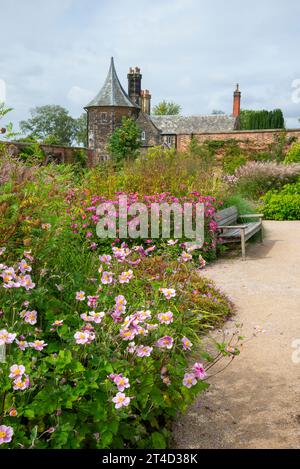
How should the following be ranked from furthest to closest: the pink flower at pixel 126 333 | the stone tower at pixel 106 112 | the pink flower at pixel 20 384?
the stone tower at pixel 106 112 → the pink flower at pixel 126 333 → the pink flower at pixel 20 384

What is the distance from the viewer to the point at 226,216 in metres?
7.98

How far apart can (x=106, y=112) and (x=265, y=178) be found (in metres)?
22.6

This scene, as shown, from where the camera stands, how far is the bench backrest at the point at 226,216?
7.49 meters

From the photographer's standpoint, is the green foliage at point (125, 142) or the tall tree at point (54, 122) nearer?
the green foliage at point (125, 142)

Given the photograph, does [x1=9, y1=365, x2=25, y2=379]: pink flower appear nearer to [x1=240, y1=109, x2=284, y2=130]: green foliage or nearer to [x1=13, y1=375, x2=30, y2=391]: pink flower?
[x1=13, y1=375, x2=30, y2=391]: pink flower

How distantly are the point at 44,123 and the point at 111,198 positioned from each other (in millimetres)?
53107

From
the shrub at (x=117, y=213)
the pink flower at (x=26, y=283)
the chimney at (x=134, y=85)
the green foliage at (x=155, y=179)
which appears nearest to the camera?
the pink flower at (x=26, y=283)

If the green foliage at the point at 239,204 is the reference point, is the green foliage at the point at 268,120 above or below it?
above

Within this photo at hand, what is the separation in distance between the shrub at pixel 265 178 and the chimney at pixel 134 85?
24789 mm

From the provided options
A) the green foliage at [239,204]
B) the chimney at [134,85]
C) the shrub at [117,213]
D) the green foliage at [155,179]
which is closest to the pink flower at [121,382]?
the shrub at [117,213]

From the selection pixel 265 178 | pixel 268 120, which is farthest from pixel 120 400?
pixel 268 120

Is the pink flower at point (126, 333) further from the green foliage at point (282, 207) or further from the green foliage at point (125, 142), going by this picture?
the green foliage at point (125, 142)

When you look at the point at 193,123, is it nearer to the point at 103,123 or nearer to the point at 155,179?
the point at 103,123

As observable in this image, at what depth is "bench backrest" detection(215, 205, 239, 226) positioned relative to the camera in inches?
295
